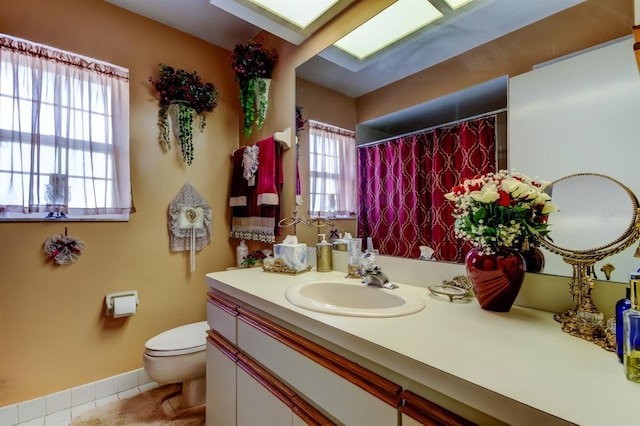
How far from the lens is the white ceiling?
102 cm

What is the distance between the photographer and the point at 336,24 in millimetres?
1575

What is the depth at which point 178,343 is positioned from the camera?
1671mm

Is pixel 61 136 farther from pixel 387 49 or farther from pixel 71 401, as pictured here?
pixel 387 49

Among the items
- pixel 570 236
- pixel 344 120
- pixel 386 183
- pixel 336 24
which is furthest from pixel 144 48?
pixel 570 236

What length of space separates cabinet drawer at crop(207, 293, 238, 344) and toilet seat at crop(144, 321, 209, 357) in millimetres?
330

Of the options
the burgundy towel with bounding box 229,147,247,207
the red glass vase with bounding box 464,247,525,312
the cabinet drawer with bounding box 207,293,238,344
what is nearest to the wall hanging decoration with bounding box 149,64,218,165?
the burgundy towel with bounding box 229,147,247,207

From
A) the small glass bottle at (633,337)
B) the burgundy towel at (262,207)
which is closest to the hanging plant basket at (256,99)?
the burgundy towel at (262,207)

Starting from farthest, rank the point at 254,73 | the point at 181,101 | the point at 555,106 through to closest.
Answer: the point at 181,101 < the point at 254,73 < the point at 555,106

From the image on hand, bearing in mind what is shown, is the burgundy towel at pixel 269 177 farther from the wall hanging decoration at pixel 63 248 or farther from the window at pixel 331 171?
the wall hanging decoration at pixel 63 248

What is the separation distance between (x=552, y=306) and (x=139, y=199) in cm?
231

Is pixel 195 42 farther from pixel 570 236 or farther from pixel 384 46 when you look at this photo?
pixel 570 236

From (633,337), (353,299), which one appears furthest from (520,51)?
(353,299)

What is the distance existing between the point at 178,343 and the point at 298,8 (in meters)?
2.01

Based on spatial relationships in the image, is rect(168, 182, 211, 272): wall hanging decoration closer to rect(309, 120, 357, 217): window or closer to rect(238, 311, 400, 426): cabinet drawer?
rect(309, 120, 357, 217): window
